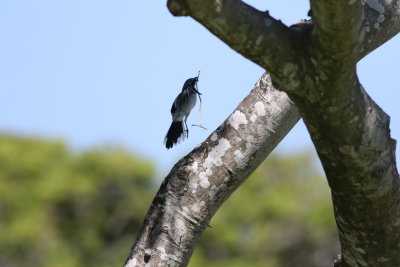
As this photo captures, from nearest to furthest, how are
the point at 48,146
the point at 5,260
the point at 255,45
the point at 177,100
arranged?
the point at 255,45 < the point at 177,100 < the point at 5,260 < the point at 48,146

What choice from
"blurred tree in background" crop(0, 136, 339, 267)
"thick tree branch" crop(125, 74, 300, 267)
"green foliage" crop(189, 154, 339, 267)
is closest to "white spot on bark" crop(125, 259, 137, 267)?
"thick tree branch" crop(125, 74, 300, 267)

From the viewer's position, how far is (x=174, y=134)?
5242mm

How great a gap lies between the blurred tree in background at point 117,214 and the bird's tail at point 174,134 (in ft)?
43.3

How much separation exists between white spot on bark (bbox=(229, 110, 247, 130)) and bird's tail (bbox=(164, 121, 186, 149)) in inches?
30.3

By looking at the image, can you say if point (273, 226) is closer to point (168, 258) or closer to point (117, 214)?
point (117, 214)

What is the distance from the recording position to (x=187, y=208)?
4.30 meters

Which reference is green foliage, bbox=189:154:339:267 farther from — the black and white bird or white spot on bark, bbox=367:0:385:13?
white spot on bark, bbox=367:0:385:13

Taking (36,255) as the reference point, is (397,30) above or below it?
below

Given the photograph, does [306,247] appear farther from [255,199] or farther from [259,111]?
[259,111]

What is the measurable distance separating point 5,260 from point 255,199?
5.18 meters

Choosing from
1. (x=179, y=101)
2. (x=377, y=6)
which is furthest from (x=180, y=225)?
(x=377, y=6)

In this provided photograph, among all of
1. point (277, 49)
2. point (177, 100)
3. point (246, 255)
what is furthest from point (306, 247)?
point (277, 49)

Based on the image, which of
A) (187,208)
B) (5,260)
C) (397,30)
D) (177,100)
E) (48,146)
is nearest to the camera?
(187,208)

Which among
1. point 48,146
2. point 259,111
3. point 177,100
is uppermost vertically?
point 48,146
